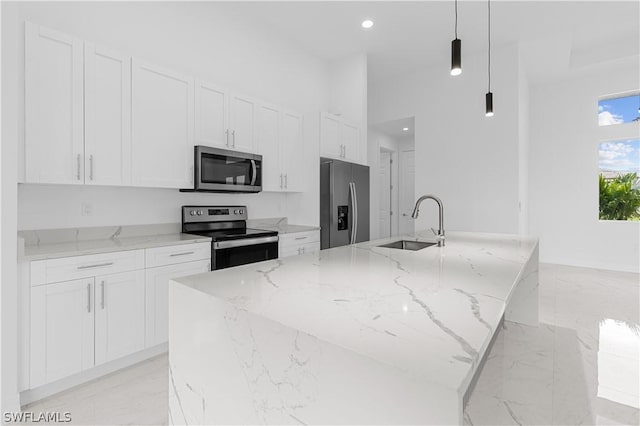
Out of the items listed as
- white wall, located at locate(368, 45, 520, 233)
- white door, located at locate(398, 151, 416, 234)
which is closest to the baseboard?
white wall, located at locate(368, 45, 520, 233)

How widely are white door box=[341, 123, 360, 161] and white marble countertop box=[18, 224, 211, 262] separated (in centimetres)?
225

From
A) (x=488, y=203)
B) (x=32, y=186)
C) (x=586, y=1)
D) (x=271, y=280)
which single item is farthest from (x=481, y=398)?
(x=586, y=1)

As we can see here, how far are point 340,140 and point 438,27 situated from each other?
1.72 metres

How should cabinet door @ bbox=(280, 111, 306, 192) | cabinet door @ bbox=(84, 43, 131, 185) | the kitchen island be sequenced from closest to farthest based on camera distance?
the kitchen island, cabinet door @ bbox=(84, 43, 131, 185), cabinet door @ bbox=(280, 111, 306, 192)

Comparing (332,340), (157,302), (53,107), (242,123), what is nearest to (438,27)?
(242,123)

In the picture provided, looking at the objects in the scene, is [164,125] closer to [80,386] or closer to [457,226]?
[80,386]

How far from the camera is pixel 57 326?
192 cm

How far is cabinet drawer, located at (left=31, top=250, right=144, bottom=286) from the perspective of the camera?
1857 millimetres

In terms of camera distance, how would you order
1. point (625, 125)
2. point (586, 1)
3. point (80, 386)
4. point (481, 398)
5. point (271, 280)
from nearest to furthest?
point (271, 280), point (481, 398), point (80, 386), point (586, 1), point (625, 125)

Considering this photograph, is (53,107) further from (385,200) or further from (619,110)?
(619,110)

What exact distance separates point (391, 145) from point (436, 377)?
6304mm

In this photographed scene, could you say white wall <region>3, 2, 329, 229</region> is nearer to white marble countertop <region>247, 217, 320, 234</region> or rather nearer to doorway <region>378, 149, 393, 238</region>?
white marble countertop <region>247, 217, 320, 234</region>

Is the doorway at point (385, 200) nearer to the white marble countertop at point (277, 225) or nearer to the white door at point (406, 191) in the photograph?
the white door at point (406, 191)

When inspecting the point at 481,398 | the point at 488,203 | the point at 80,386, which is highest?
the point at 488,203
